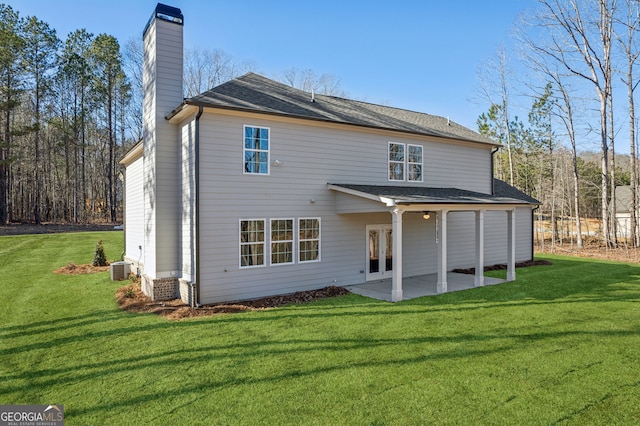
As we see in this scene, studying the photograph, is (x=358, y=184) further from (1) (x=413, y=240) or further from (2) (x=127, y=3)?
(2) (x=127, y=3)

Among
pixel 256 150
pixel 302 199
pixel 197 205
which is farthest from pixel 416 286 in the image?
pixel 197 205

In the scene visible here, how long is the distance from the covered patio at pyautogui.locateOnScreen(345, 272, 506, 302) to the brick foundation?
4.76 meters

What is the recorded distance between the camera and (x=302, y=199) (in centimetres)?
1055

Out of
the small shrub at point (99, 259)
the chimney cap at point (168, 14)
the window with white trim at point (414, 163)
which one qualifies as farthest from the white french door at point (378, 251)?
the small shrub at point (99, 259)

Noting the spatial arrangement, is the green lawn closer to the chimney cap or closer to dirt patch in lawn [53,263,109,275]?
dirt patch in lawn [53,263,109,275]

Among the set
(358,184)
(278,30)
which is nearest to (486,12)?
(278,30)

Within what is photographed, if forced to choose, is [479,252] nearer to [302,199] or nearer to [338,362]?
[302,199]

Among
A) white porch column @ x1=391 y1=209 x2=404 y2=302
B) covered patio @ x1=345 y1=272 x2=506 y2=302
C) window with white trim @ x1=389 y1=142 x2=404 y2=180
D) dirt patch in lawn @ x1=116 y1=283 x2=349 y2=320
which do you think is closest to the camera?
dirt patch in lawn @ x1=116 y1=283 x2=349 y2=320

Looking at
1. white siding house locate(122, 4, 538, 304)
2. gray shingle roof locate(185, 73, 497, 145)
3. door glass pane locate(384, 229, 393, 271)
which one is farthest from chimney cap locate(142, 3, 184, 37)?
door glass pane locate(384, 229, 393, 271)

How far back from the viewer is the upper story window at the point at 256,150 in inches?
380

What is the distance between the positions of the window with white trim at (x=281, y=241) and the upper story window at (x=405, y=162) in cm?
430

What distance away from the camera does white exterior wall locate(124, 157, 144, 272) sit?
514 inches

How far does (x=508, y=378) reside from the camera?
5039mm

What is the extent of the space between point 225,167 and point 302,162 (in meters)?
2.27
